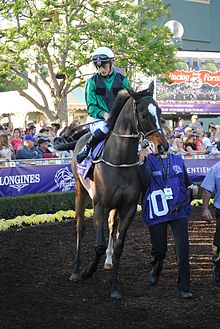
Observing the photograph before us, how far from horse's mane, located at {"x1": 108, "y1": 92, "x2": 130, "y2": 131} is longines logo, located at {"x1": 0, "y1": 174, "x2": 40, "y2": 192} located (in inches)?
252

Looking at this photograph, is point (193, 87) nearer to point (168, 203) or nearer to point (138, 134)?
point (138, 134)

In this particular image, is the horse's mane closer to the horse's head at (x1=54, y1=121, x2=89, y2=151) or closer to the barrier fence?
the horse's head at (x1=54, y1=121, x2=89, y2=151)

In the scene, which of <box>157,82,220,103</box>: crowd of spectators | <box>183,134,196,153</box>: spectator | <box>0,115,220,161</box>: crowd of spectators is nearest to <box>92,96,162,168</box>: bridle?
<box>0,115,220,161</box>: crowd of spectators

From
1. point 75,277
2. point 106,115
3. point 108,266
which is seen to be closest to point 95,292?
point 75,277

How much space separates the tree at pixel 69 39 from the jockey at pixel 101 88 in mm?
12886

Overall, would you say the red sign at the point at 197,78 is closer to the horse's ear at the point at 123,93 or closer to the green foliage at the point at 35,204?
the green foliage at the point at 35,204

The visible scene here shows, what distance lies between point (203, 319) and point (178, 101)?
23.7 m

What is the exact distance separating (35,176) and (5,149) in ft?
2.87

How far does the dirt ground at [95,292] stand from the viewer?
526cm

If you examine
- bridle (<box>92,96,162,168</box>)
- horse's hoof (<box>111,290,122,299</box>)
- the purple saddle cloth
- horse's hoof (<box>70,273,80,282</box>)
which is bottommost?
horse's hoof (<box>70,273,80,282</box>)

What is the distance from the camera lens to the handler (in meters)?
6.00

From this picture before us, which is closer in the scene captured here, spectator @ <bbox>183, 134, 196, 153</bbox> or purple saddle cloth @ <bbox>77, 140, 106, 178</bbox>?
purple saddle cloth @ <bbox>77, 140, 106, 178</bbox>

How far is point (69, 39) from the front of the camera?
20.0m

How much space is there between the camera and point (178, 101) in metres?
28.5
